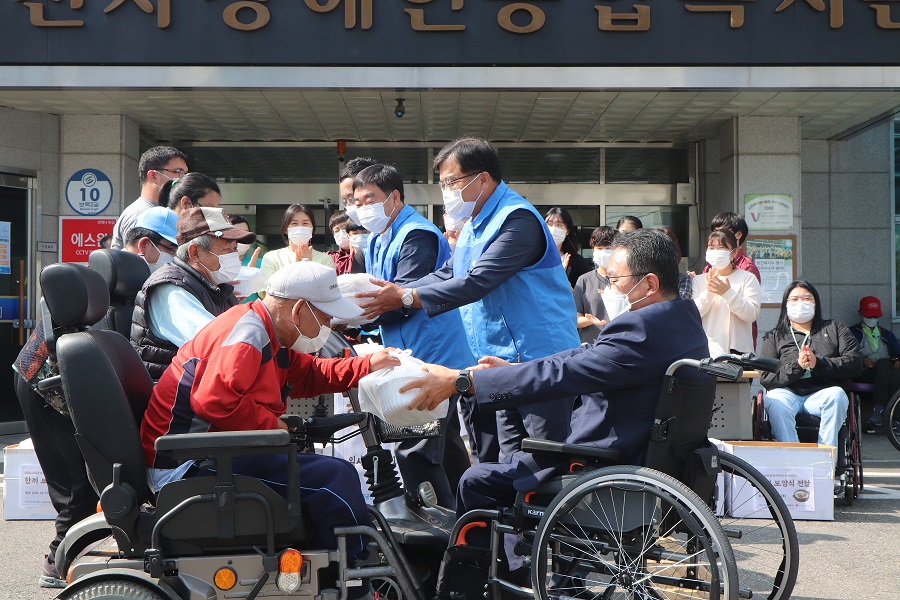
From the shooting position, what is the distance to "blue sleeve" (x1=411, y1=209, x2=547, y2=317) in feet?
12.1

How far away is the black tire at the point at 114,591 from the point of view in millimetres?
2674

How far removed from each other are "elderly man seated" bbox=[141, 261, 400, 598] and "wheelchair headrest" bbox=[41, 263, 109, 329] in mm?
355

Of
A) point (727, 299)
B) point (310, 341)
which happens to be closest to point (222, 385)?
point (310, 341)

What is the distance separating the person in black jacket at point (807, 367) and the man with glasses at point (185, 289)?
11.9ft

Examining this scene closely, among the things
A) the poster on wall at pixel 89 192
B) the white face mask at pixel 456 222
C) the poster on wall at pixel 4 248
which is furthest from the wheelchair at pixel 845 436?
the poster on wall at pixel 4 248

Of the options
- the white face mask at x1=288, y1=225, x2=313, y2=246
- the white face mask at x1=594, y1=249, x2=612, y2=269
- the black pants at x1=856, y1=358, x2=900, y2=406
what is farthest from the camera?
the black pants at x1=856, y1=358, x2=900, y2=406

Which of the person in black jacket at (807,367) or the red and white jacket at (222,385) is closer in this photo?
the red and white jacket at (222,385)

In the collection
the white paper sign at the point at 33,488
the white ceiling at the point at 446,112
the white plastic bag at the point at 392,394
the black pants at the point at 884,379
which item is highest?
the white ceiling at the point at 446,112

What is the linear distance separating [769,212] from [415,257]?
5.54m

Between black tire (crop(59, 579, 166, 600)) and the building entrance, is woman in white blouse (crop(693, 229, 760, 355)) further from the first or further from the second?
the building entrance

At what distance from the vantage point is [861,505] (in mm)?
5754

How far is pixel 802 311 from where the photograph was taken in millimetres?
6238

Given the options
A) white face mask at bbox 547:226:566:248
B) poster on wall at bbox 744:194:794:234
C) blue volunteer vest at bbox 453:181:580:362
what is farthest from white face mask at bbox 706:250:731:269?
poster on wall at bbox 744:194:794:234

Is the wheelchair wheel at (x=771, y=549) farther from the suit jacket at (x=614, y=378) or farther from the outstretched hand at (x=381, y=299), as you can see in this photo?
the outstretched hand at (x=381, y=299)
